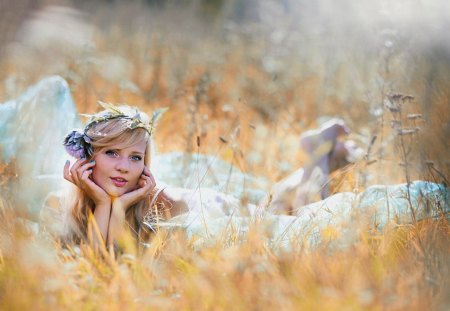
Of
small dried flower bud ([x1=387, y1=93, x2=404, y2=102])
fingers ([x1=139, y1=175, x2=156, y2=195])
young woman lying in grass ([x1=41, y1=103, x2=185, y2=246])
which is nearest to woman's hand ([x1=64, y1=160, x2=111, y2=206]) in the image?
young woman lying in grass ([x1=41, y1=103, x2=185, y2=246])

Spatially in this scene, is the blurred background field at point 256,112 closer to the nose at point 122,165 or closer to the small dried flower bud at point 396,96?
the small dried flower bud at point 396,96

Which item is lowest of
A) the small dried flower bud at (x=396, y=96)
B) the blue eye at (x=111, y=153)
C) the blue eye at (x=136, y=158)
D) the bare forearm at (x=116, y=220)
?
the bare forearm at (x=116, y=220)

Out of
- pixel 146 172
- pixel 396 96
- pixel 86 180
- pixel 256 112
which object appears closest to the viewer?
pixel 396 96

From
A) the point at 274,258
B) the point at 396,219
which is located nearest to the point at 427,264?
the point at 274,258

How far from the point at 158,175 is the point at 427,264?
1698 mm

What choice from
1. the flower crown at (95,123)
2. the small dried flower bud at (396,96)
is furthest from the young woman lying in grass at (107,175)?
the small dried flower bud at (396,96)

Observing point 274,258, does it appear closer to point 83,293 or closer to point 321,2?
point 83,293

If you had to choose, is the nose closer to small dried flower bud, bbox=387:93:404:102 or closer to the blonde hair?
the blonde hair

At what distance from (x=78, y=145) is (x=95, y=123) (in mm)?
106

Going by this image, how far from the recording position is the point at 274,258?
5.00 ft

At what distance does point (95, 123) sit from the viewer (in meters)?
2.25

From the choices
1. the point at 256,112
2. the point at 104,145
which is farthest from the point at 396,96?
the point at 256,112

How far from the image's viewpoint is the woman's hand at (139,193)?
2.13m

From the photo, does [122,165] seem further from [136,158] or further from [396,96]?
[396,96]
